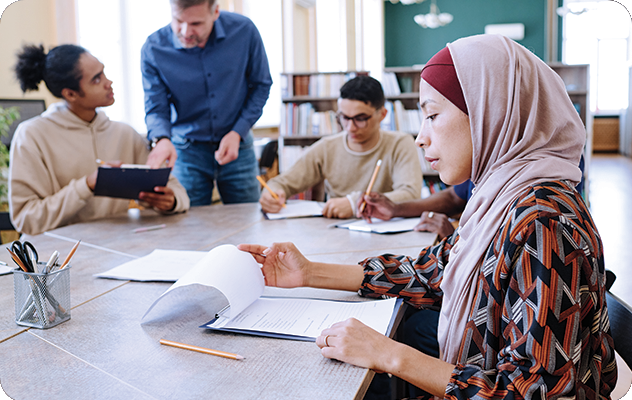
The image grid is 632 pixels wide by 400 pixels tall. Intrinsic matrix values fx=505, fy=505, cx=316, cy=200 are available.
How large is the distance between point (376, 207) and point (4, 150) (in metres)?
2.46

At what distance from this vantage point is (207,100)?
2.54 metres

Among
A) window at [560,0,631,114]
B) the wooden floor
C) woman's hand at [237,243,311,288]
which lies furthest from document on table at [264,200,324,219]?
window at [560,0,631,114]

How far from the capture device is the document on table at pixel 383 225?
5.72ft

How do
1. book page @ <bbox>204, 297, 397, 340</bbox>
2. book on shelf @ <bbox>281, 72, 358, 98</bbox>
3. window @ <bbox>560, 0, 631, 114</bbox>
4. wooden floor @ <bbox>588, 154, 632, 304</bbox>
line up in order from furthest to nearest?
1. window @ <bbox>560, 0, 631, 114</bbox>
2. book on shelf @ <bbox>281, 72, 358, 98</bbox>
3. wooden floor @ <bbox>588, 154, 632, 304</bbox>
4. book page @ <bbox>204, 297, 397, 340</bbox>

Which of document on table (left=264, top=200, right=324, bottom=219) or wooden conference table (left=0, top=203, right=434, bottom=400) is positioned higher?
wooden conference table (left=0, top=203, right=434, bottom=400)

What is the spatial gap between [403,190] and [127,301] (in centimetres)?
141

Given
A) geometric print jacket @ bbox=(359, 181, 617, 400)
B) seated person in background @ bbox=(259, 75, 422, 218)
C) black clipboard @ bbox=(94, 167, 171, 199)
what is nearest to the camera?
geometric print jacket @ bbox=(359, 181, 617, 400)

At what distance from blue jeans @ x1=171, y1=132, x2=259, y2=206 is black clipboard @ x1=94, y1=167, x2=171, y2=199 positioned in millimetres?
501

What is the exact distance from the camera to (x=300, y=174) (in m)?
2.54

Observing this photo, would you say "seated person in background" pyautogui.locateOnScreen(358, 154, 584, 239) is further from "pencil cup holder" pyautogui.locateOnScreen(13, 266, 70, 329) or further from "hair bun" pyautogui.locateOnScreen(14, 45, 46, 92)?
"hair bun" pyautogui.locateOnScreen(14, 45, 46, 92)

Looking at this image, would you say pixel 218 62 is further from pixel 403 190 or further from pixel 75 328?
pixel 75 328

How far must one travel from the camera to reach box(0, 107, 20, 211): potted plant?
307cm

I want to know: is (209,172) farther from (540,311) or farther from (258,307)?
(540,311)

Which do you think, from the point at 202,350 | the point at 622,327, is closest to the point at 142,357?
the point at 202,350
